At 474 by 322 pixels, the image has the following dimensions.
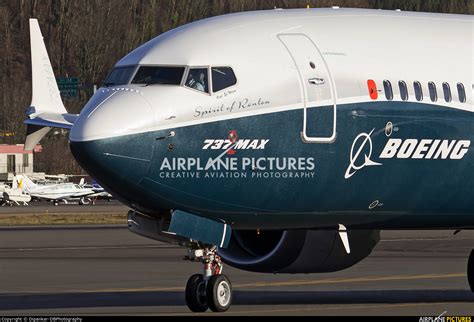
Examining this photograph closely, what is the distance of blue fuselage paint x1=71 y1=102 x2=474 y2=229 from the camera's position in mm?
20844

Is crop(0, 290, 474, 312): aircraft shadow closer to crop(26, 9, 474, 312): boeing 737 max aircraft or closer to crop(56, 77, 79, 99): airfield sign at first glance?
crop(26, 9, 474, 312): boeing 737 max aircraft

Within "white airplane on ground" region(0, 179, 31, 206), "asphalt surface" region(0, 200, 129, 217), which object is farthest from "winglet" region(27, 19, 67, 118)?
"white airplane on ground" region(0, 179, 31, 206)

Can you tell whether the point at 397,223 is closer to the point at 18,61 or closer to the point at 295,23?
the point at 295,23

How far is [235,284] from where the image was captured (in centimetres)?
2884

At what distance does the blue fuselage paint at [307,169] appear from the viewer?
68.4 ft

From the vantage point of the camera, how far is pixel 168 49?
71.8 feet

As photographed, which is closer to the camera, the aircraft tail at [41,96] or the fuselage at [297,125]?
the fuselage at [297,125]

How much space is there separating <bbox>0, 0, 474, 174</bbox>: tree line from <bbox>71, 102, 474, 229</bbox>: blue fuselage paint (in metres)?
135

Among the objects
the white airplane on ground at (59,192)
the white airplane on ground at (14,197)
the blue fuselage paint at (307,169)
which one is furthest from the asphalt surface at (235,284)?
the white airplane on ground at (59,192)

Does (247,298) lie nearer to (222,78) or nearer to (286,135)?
(286,135)

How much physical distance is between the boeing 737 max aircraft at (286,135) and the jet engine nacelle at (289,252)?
2cm

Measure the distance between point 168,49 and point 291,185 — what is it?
2841 millimetres

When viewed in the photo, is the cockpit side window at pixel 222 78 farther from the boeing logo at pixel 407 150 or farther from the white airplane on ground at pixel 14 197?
the white airplane on ground at pixel 14 197

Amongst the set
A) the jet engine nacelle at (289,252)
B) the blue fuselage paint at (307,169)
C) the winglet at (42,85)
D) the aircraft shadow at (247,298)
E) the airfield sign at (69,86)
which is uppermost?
the blue fuselage paint at (307,169)
